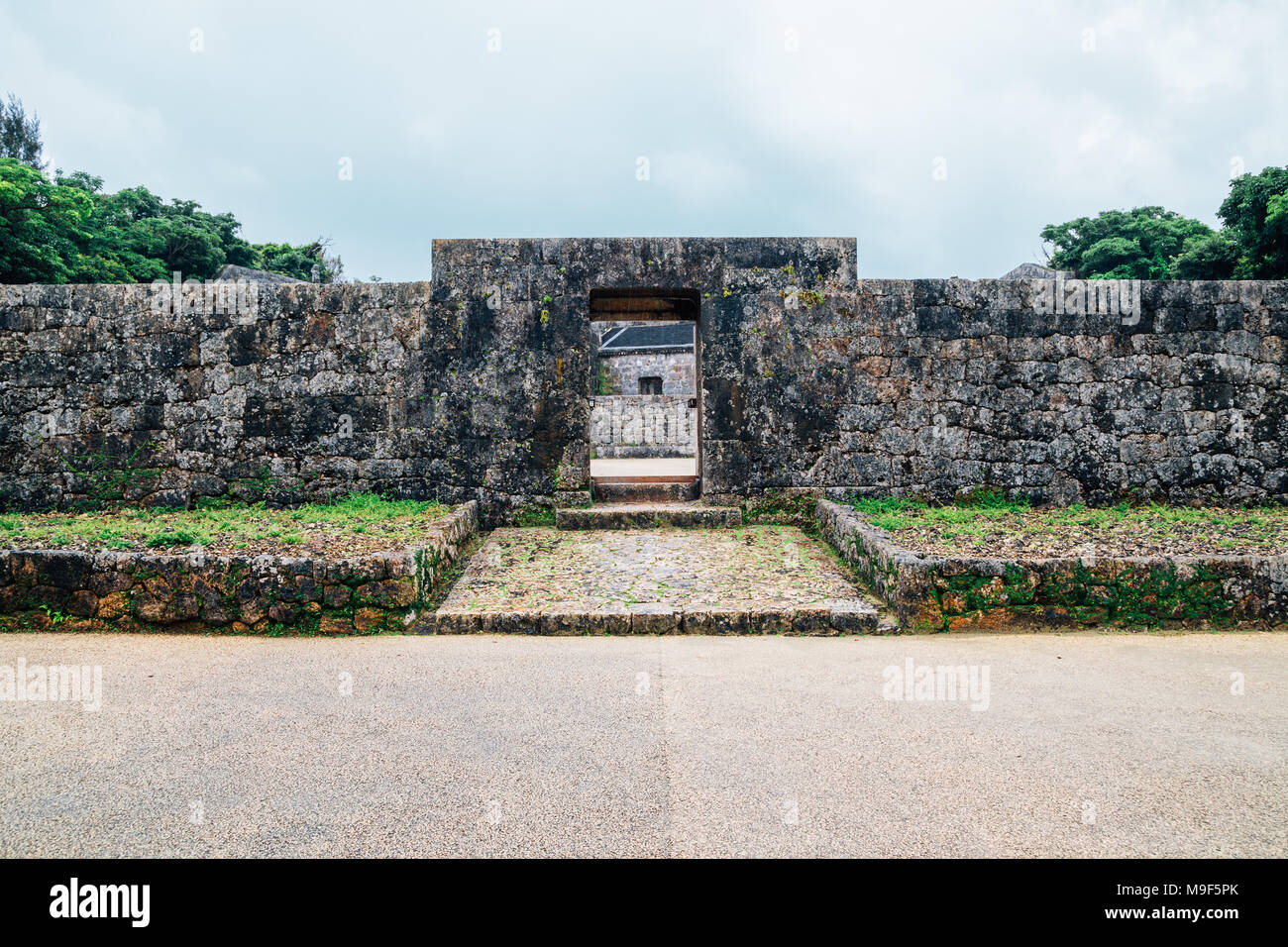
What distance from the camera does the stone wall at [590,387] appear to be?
756 centimetres

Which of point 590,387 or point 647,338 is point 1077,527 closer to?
point 590,387

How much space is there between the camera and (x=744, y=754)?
9.57 feet

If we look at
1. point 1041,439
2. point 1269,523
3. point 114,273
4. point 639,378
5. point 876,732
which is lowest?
point 876,732

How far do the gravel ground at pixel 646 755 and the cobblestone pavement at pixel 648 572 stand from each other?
0.74 meters

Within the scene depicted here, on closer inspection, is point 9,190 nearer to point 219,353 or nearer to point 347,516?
point 219,353

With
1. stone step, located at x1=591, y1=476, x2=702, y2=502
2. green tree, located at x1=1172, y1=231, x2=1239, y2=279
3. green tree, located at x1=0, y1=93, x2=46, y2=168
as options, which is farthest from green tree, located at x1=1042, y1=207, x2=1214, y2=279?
green tree, located at x1=0, y1=93, x2=46, y2=168

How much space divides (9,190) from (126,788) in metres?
17.4

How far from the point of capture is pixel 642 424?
2158 centimetres

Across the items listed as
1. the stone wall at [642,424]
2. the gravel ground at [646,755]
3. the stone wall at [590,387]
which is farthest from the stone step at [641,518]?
the stone wall at [642,424]

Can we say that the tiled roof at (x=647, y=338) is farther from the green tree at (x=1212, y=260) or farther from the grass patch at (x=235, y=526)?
the grass patch at (x=235, y=526)

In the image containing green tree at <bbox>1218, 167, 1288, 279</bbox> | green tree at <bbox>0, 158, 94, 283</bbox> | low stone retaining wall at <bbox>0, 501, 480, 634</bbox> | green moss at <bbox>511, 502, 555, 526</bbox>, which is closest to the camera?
low stone retaining wall at <bbox>0, 501, 480, 634</bbox>

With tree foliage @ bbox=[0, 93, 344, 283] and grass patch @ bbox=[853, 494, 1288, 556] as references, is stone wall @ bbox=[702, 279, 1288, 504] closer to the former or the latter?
grass patch @ bbox=[853, 494, 1288, 556]

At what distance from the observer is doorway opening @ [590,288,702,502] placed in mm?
7961
